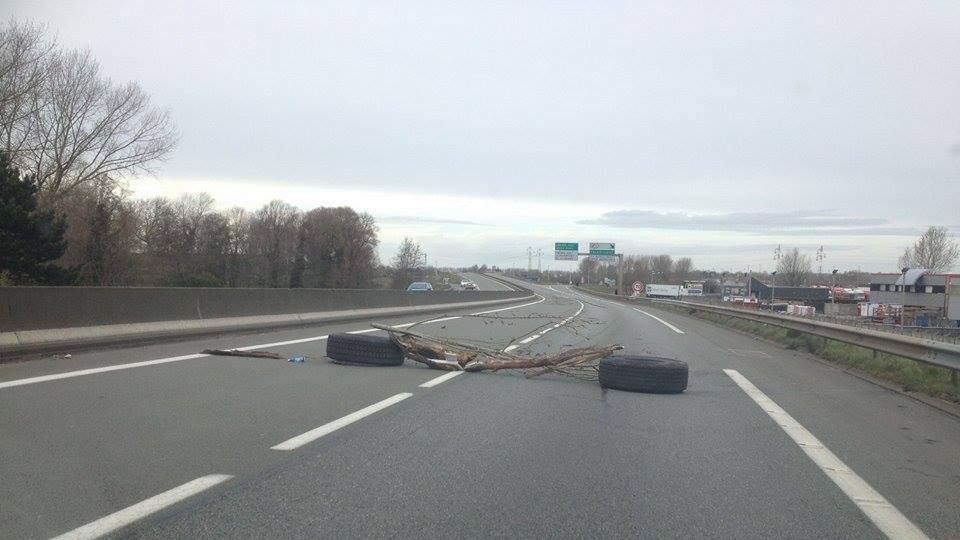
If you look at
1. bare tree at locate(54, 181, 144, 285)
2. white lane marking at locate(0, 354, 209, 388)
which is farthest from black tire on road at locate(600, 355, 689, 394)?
bare tree at locate(54, 181, 144, 285)

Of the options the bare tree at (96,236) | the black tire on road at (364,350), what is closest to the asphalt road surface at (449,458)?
the black tire on road at (364,350)

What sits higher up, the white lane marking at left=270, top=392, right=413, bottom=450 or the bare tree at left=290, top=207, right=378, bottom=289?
the bare tree at left=290, top=207, right=378, bottom=289

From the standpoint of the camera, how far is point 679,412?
32.0ft

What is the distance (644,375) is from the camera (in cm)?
1119

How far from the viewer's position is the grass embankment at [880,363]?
12297 millimetres

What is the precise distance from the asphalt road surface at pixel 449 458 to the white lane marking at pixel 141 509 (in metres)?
0.02

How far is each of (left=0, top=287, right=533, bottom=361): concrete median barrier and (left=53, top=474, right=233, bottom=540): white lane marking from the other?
25.4 feet

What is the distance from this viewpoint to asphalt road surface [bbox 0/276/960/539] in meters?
5.26

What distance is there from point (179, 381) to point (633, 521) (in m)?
7.53

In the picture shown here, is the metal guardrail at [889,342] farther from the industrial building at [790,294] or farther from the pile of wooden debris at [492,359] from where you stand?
the industrial building at [790,294]

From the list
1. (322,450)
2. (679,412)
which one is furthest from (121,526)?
(679,412)

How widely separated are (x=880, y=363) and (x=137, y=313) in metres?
14.6

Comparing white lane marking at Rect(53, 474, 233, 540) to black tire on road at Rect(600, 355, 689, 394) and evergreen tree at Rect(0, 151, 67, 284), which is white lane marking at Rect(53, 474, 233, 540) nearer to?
black tire on road at Rect(600, 355, 689, 394)

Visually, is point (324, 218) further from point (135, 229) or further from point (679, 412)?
point (679, 412)
